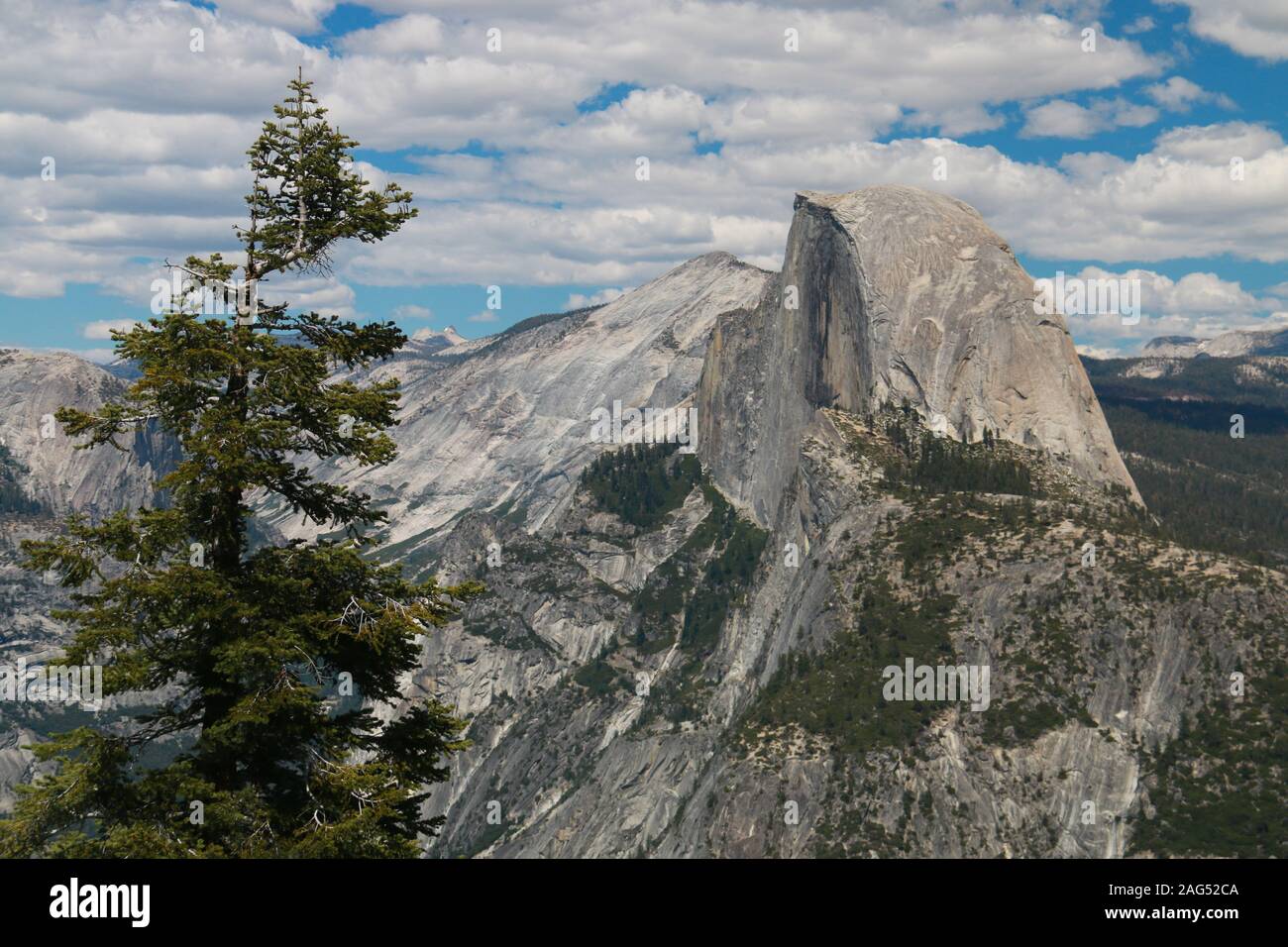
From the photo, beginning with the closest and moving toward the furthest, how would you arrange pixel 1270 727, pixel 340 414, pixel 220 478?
1. pixel 220 478
2. pixel 340 414
3. pixel 1270 727

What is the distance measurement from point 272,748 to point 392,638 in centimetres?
378

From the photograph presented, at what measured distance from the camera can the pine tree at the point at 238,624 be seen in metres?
29.4

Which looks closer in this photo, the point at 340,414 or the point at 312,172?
the point at 340,414

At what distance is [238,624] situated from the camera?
30.4 m

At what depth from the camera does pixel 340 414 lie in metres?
32.6

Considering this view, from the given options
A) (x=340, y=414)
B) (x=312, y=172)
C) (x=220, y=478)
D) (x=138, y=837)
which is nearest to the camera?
(x=138, y=837)

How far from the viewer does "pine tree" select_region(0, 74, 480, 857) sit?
29.4 metres
